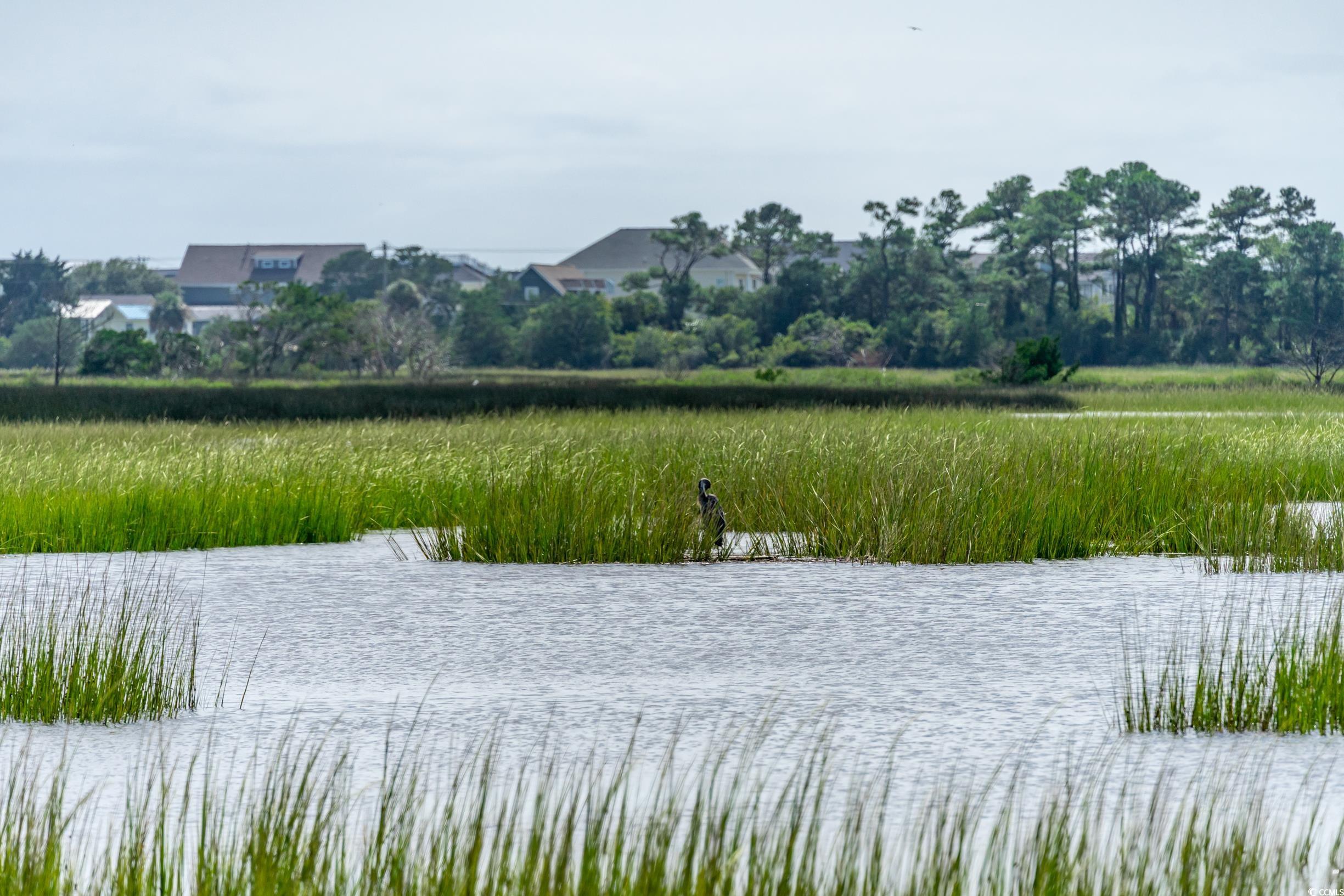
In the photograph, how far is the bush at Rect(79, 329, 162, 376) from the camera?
49.5 metres

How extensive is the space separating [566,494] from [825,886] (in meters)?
6.64

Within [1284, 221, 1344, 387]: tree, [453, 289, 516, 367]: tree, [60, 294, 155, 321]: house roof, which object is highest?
[1284, 221, 1344, 387]: tree

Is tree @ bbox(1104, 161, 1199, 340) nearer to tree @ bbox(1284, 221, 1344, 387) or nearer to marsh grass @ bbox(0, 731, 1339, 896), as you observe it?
tree @ bbox(1284, 221, 1344, 387)

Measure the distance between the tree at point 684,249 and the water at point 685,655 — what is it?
5520 centimetres

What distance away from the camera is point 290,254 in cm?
9800

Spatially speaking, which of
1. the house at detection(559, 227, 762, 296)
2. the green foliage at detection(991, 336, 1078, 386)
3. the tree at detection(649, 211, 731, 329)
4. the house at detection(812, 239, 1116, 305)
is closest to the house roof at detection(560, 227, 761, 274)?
the house at detection(559, 227, 762, 296)

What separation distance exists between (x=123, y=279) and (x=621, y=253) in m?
29.8

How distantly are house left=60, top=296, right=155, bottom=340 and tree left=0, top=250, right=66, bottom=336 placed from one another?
162 centimetres

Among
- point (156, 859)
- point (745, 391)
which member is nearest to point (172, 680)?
point (156, 859)

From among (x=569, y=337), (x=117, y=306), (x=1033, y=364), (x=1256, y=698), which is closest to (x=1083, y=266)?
(x=569, y=337)

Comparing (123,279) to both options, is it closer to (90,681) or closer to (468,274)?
(468,274)

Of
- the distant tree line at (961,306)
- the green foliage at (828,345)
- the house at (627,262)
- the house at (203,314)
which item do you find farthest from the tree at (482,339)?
the house at (627,262)

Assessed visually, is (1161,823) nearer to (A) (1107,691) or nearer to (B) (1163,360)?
(A) (1107,691)

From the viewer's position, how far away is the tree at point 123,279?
85750 mm
